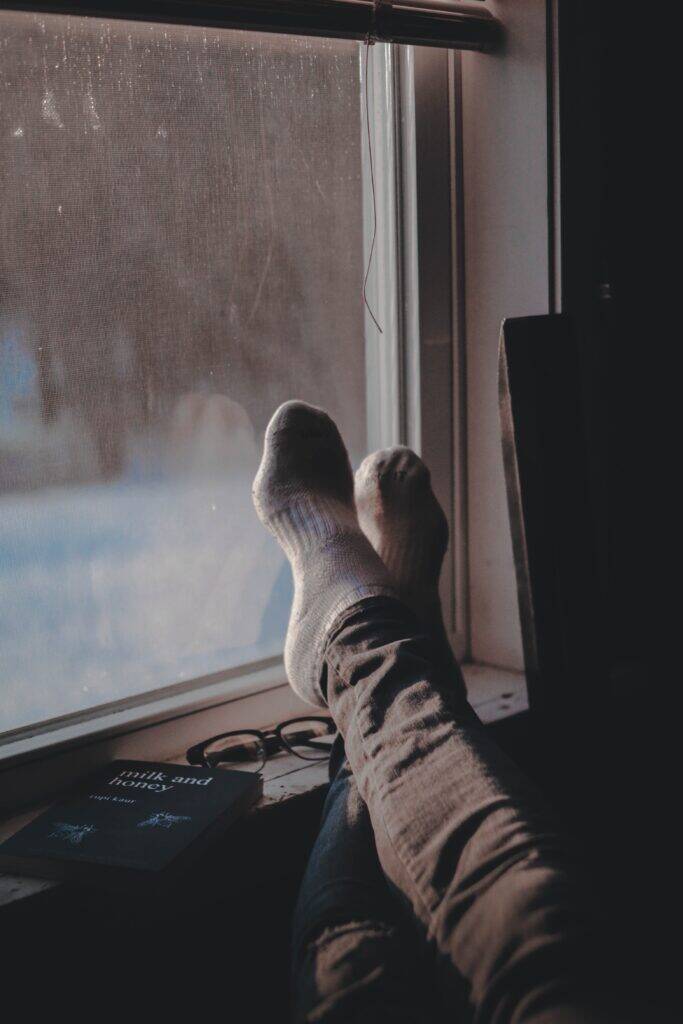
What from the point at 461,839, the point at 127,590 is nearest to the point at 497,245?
the point at 127,590

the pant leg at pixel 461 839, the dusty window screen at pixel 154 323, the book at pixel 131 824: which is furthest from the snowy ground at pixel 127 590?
the pant leg at pixel 461 839

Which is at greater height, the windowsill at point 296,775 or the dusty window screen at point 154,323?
the dusty window screen at point 154,323

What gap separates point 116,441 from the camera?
98cm

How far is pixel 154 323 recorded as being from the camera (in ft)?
3.23

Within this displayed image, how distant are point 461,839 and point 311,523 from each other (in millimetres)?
492

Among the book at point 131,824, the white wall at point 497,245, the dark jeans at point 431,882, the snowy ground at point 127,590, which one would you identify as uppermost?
the white wall at point 497,245

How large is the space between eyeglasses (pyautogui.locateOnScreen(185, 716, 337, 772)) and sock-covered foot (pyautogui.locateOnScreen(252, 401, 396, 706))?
0.35 ft

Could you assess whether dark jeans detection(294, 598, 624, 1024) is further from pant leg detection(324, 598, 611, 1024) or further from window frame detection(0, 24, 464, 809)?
window frame detection(0, 24, 464, 809)

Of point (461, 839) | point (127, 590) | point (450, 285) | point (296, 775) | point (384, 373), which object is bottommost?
point (296, 775)

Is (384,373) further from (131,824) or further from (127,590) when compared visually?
(131,824)

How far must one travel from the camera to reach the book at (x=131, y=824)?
2.50 ft

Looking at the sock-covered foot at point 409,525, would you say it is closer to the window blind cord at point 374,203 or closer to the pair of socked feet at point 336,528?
the pair of socked feet at point 336,528

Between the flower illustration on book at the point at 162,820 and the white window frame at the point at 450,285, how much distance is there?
0.61 ft

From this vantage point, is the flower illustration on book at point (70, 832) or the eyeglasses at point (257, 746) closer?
the flower illustration on book at point (70, 832)
